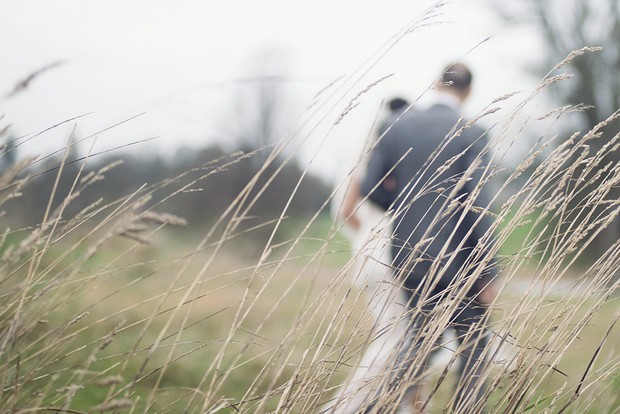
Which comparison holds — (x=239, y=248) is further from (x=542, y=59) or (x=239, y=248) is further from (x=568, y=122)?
(x=542, y=59)

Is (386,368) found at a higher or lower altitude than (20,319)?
lower

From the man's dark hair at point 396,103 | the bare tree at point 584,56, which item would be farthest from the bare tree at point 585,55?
the man's dark hair at point 396,103

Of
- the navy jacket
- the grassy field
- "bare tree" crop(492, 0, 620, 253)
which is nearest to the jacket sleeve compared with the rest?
the navy jacket

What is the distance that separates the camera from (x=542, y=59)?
52.7 ft

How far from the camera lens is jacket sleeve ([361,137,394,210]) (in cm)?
292

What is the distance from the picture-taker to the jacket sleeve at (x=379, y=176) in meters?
2.92

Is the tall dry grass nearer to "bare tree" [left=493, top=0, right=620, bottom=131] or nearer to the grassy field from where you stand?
the grassy field

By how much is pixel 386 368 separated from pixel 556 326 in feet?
1.44

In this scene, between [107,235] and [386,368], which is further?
[386,368]

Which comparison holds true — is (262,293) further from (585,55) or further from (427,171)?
(585,55)

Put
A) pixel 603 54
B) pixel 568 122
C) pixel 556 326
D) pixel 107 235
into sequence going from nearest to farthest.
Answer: pixel 107 235
pixel 556 326
pixel 568 122
pixel 603 54

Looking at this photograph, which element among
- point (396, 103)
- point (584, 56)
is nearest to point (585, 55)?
point (584, 56)

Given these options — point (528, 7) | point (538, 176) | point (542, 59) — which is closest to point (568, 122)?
point (542, 59)

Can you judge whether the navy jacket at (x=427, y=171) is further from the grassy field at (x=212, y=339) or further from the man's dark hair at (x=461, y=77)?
the grassy field at (x=212, y=339)
